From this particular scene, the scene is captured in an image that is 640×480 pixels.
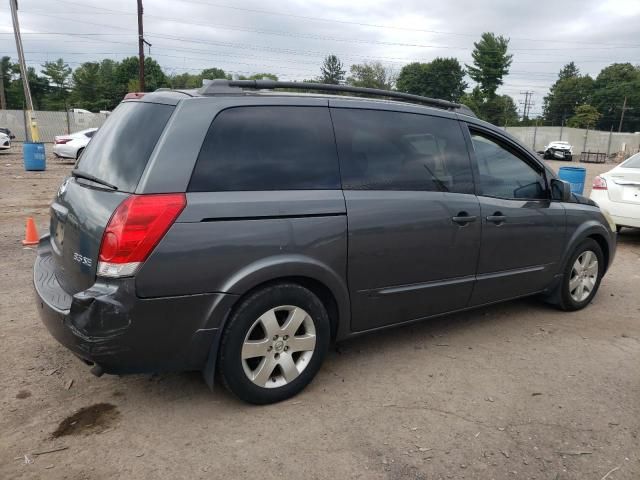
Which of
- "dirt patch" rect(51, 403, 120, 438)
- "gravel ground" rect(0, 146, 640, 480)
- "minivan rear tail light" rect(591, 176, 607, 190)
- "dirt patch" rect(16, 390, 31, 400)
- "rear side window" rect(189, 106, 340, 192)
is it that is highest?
"rear side window" rect(189, 106, 340, 192)

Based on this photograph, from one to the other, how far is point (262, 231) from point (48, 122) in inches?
1539

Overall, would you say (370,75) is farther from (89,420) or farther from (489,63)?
(89,420)

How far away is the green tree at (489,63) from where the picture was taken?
71688 mm

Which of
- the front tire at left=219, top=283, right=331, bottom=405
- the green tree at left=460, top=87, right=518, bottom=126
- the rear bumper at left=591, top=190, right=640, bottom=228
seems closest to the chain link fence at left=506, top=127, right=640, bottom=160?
the green tree at left=460, top=87, right=518, bottom=126

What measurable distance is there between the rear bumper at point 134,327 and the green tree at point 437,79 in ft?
327

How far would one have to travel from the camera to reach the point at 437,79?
9844cm

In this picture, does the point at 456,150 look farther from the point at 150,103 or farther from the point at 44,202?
the point at 44,202

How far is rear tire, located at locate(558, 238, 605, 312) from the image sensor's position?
15.6ft

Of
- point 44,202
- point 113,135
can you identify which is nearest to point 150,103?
point 113,135

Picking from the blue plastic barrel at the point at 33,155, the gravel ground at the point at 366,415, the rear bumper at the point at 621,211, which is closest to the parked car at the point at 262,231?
the gravel ground at the point at 366,415

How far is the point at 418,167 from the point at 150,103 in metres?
1.77

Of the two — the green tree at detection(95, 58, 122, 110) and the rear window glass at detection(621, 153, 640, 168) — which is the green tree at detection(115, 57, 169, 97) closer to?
the green tree at detection(95, 58, 122, 110)

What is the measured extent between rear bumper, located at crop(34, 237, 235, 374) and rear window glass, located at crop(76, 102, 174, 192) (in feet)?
1.90

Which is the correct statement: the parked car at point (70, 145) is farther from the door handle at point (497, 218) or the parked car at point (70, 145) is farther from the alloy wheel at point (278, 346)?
the alloy wheel at point (278, 346)
